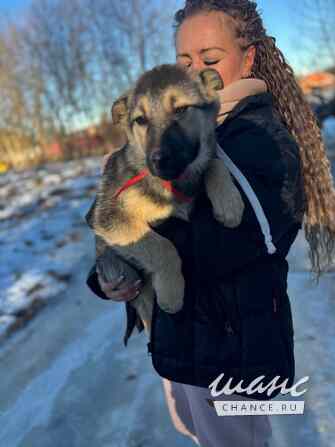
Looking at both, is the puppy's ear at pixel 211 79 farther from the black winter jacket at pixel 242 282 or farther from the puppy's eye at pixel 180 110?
the black winter jacket at pixel 242 282

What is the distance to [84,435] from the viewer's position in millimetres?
2850

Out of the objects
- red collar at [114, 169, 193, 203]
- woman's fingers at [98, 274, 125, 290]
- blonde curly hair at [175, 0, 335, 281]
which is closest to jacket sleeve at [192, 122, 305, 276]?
red collar at [114, 169, 193, 203]

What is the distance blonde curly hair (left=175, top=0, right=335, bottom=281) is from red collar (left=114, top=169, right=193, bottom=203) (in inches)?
23.2

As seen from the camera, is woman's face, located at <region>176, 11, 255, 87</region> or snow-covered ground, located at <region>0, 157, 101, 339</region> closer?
woman's face, located at <region>176, 11, 255, 87</region>

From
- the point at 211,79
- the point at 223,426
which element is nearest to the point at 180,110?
the point at 211,79

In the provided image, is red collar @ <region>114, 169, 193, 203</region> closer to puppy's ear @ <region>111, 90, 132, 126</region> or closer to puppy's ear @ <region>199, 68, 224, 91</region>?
puppy's ear @ <region>111, 90, 132, 126</region>

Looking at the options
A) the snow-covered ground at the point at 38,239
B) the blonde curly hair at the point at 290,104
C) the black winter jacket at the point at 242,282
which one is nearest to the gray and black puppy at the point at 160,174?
the black winter jacket at the point at 242,282

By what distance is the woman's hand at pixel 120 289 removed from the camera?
6.54 feet

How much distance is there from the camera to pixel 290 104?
2.22m

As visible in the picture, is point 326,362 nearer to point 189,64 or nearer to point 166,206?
point 166,206

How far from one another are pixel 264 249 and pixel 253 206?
0.18 metres

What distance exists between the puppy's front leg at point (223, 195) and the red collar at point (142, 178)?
115mm

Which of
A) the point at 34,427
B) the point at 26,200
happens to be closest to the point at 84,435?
the point at 34,427

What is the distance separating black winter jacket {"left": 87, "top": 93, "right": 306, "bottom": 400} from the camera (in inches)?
63.9
